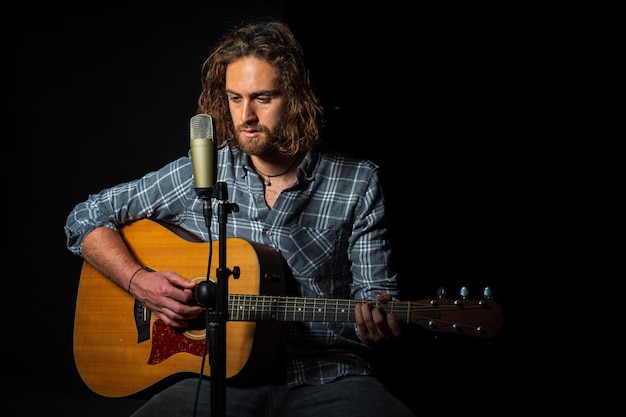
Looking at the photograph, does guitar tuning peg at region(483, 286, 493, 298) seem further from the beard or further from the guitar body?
the beard

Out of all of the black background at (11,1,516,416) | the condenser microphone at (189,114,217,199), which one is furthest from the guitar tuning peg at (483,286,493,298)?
the condenser microphone at (189,114,217,199)

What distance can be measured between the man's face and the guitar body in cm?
39

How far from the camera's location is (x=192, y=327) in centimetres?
238

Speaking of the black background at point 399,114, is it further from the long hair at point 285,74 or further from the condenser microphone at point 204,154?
the condenser microphone at point 204,154

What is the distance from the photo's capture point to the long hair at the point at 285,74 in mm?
2539

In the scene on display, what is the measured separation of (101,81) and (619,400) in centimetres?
298

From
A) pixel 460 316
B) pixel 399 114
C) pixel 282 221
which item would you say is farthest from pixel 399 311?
pixel 399 114

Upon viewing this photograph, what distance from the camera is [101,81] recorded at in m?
3.62

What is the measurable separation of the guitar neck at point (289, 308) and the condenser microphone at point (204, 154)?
0.58m

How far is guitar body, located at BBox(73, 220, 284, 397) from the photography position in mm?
2277

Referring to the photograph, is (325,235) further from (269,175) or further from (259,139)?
(259,139)

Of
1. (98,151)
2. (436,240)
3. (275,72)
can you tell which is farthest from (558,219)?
(98,151)

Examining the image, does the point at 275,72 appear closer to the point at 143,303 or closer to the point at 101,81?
the point at 143,303

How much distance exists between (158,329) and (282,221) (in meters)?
0.61
